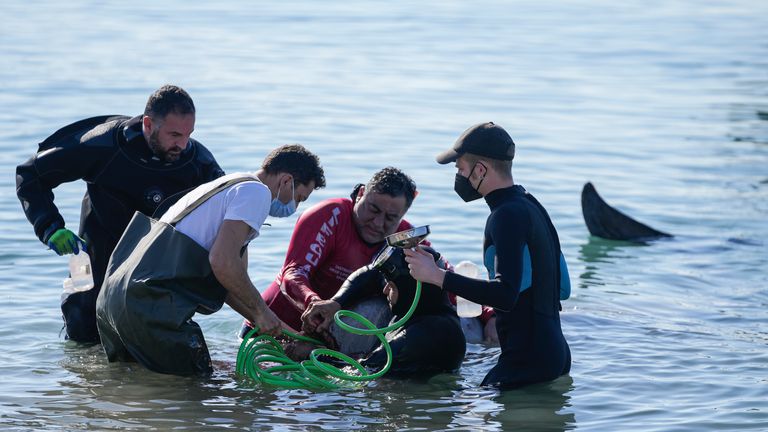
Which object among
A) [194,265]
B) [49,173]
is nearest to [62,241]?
[49,173]

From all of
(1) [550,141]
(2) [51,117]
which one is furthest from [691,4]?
(2) [51,117]

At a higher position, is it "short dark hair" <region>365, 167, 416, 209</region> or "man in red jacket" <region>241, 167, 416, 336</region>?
"short dark hair" <region>365, 167, 416, 209</region>

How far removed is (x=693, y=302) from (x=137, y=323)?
559 centimetres

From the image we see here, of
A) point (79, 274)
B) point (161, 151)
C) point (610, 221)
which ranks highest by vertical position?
point (161, 151)

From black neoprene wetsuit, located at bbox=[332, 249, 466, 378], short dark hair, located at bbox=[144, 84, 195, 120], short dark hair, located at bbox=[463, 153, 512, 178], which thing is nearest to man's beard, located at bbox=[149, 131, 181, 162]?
short dark hair, located at bbox=[144, 84, 195, 120]

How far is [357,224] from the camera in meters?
7.94

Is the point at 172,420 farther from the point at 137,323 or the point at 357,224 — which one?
the point at 357,224

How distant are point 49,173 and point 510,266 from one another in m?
3.05

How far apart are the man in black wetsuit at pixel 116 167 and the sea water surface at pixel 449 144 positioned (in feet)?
3.25

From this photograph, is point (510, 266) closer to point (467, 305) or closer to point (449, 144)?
point (467, 305)

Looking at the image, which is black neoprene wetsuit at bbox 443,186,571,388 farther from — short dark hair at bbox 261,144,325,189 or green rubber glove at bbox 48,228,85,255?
green rubber glove at bbox 48,228,85,255

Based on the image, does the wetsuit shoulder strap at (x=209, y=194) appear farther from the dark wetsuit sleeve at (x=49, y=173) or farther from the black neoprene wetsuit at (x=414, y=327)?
the black neoprene wetsuit at (x=414, y=327)

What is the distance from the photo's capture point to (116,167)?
7.36 m

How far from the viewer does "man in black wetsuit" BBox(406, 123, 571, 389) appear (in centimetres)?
638
